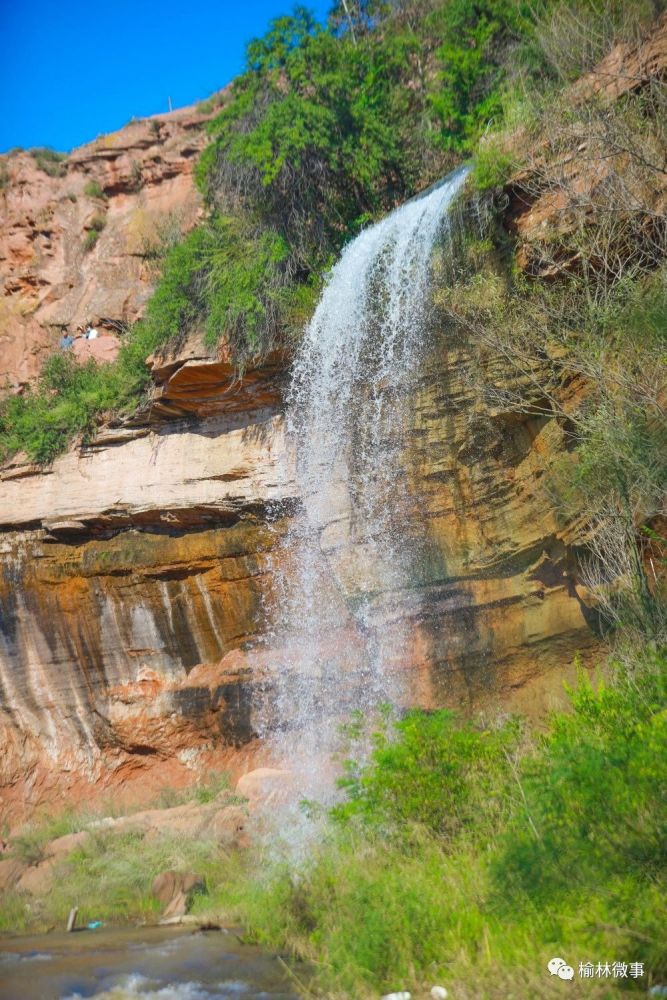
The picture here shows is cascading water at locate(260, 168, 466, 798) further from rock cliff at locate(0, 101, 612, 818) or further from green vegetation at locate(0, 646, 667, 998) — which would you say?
green vegetation at locate(0, 646, 667, 998)

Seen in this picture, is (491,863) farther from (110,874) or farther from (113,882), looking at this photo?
(110,874)

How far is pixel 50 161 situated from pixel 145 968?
24.2m

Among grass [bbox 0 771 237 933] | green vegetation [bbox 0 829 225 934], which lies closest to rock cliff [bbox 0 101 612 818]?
grass [bbox 0 771 237 933]

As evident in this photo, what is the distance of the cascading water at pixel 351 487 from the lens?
1255cm

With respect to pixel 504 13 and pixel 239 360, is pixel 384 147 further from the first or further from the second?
pixel 239 360

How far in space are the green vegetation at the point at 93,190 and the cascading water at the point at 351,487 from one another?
496 inches

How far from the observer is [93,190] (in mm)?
23859

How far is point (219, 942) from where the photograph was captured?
8344mm

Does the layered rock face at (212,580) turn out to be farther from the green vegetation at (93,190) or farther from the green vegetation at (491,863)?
the green vegetation at (93,190)

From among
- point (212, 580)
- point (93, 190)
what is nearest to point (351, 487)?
point (212, 580)

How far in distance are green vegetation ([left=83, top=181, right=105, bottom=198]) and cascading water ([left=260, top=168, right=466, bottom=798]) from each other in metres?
12.6

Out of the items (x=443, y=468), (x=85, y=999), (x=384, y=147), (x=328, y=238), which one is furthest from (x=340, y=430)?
(x=85, y=999)

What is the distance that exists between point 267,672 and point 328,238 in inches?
330

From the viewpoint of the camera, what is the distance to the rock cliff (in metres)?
12.0
